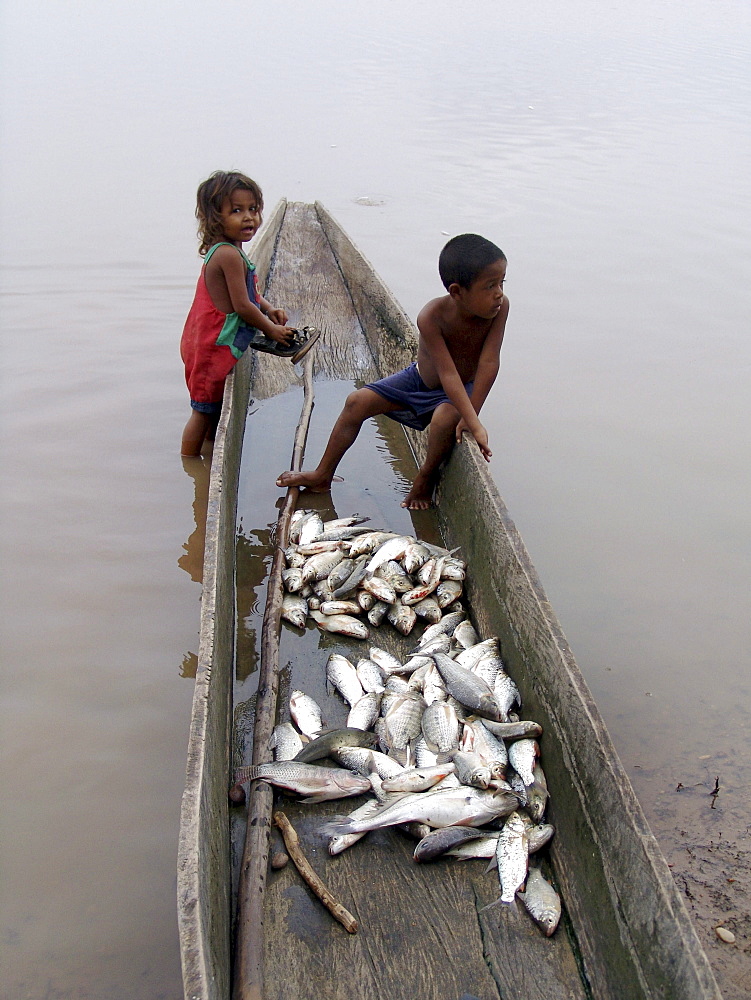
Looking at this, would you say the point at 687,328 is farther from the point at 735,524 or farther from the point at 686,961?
the point at 686,961

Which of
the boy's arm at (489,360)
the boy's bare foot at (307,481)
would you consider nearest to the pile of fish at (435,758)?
the boy's bare foot at (307,481)

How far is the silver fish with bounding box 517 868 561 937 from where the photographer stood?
2.10 metres

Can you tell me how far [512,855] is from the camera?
226 cm

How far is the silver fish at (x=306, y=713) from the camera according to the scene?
269cm

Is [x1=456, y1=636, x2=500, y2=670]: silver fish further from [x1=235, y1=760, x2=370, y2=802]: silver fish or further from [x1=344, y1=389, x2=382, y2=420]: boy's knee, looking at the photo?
[x1=344, y1=389, x2=382, y2=420]: boy's knee

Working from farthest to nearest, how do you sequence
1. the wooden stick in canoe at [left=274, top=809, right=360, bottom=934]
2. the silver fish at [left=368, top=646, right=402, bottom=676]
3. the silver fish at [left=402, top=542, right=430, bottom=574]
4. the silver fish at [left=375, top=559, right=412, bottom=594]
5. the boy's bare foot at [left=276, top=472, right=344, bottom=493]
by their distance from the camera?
the boy's bare foot at [left=276, top=472, right=344, bottom=493]
the silver fish at [left=402, top=542, right=430, bottom=574]
the silver fish at [left=375, top=559, right=412, bottom=594]
the silver fish at [left=368, top=646, right=402, bottom=676]
the wooden stick in canoe at [left=274, top=809, right=360, bottom=934]

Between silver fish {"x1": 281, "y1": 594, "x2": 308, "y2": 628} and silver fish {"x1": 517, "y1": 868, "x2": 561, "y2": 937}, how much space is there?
4.37 ft

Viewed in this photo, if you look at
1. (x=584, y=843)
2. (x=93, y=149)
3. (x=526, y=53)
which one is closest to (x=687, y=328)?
(x=584, y=843)

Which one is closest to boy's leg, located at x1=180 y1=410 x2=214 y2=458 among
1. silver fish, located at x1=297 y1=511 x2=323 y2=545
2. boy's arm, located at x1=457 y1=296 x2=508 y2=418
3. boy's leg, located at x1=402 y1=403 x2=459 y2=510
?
silver fish, located at x1=297 y1=511 x2=323 y2=545

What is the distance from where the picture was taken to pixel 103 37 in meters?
21.6

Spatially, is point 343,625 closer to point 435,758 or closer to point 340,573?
point 340,573

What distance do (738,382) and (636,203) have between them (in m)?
5.66

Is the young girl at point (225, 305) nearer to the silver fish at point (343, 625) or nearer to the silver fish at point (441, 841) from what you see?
the silver fish at point (343, 625)

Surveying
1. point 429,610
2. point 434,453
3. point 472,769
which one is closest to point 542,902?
point 472,769
